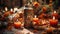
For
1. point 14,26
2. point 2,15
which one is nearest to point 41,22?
point 14,26

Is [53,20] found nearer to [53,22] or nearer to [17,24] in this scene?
[53,22]

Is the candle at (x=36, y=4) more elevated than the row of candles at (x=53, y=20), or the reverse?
the candle at (x=36, y=4)

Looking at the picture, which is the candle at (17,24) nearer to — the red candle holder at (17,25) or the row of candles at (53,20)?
the red candle holder at (17,25)

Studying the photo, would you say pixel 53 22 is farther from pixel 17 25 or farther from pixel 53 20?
pixel 17 25

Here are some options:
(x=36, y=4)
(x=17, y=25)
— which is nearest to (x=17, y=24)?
(x=17, y=25)

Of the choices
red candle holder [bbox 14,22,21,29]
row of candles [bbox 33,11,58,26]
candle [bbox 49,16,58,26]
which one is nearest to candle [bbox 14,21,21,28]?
red candle holder [bbox 14,22,21,29]

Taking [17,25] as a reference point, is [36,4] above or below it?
above

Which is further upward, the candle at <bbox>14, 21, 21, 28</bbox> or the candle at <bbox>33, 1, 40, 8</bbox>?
the candle at <bbox>33, 1, 40, 8</bbox>

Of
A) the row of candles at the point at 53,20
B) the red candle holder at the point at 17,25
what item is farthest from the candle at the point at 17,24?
the row of candles at the point at 53,20

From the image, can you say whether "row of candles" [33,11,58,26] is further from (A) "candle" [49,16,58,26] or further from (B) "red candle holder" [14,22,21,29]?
(B) "red candle holder" [14,22,21,29]

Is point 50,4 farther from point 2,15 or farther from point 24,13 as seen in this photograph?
point 2,15

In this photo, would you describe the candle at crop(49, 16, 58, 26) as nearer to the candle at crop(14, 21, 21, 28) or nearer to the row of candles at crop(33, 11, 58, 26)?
the row of candles at crop(33, 11, 58, 26)

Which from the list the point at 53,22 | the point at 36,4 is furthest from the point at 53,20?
the point at 36,4

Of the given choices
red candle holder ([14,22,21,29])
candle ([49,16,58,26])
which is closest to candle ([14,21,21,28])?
red candle holder ([14,22,21,29])
